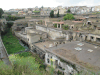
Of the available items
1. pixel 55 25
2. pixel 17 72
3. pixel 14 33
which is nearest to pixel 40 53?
pixel 17 72

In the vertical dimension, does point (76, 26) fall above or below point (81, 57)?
above

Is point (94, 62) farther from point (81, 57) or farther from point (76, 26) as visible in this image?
point (76, 26)

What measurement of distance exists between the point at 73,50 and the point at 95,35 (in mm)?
7180

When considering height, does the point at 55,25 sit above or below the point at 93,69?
above

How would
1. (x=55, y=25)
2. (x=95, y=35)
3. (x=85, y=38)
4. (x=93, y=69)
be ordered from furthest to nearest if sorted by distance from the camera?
(x=55, y=25) → (x=85, y=38) → (x=95, y=35) → (x=93, y=69)

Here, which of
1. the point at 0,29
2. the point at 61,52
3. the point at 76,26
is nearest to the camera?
the point at 61,52

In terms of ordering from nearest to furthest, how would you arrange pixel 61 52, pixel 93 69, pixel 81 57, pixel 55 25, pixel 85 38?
pixel 93 69 → pixel 81 57 → pixel 61 52 → pixel 85 38 → pixel 55 25

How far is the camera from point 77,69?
28.7 ft

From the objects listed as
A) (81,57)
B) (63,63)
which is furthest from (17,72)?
(81,57)

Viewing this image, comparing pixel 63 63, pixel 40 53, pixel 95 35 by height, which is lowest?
pixel 40 53

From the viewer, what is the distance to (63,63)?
33.1 ft

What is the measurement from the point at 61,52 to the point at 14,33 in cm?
2862

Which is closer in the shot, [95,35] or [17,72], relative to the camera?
[17,72]

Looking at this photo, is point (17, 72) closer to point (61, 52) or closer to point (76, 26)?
point (61, 52)
